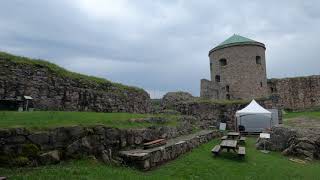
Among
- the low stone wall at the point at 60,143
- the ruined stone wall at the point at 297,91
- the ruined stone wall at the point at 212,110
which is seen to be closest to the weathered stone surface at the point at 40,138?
the low stone wall at the point at 60,143

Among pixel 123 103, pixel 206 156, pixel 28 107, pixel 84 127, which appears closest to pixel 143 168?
pixel 84 127

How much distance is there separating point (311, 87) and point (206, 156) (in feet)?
111

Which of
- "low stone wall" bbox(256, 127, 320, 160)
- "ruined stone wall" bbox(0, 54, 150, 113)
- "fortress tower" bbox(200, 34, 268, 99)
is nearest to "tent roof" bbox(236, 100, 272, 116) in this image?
"low stone wall" bbox(256, 127, 320, 160)

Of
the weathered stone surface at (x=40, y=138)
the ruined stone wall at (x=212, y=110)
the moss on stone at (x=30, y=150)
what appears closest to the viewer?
the moss on stone at (x=30, y=150)

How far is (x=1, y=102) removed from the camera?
10000mm

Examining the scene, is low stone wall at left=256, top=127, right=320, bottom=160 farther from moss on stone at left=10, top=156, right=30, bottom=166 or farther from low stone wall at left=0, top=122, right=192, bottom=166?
moss on stone at left=10, top=156, right=30, bottom=166

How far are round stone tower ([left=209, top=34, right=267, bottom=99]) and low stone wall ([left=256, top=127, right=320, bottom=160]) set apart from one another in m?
20.0

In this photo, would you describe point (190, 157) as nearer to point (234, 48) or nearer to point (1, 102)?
point (1, 102)

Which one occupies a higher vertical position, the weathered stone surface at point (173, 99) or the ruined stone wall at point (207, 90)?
the ruined stone wall at point (207, 90)

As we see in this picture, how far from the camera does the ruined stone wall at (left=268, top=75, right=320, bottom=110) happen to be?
3966 cm

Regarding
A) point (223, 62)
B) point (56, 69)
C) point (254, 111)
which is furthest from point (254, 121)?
point (223, 62)

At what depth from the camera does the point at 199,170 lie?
8.83m

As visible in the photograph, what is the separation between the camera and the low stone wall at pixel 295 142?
42.7 feet

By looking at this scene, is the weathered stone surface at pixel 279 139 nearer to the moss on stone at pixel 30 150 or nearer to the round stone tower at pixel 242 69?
the moss on stone at pixel 30 150
